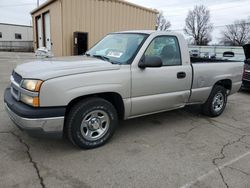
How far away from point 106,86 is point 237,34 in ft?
203

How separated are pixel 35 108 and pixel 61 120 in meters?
0.35

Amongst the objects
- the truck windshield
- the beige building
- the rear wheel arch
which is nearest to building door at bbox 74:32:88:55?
the beige building

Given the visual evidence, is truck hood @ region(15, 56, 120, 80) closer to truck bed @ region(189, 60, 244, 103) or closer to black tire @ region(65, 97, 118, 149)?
black tire @ region(65, 97, 118, 149)

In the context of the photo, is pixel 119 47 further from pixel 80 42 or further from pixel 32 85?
pixel 80 42

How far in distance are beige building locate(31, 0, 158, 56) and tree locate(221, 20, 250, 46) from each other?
166 ft

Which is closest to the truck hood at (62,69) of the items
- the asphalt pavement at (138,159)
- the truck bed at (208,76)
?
the asphalt pavement at (138,159)

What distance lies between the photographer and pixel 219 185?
268 centimetres

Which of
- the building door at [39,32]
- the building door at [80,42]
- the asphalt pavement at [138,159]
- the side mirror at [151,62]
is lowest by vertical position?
the asphalt pavement at [138,159]

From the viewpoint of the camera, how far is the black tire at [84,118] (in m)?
3.16

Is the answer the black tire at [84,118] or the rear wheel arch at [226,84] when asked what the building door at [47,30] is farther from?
the black tire at [84,118]

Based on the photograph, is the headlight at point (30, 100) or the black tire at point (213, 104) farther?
the black tire at point (213, 104)

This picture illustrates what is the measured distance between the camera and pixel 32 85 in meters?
2.89

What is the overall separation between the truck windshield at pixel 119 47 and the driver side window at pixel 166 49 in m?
0.24

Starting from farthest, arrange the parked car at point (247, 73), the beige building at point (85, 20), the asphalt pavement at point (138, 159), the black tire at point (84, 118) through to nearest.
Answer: the beige building at point (85, 20) < the parked car at point (247, 73) < the black tire at point (84, 118) < the asphalt pavement at point (138, 159)
